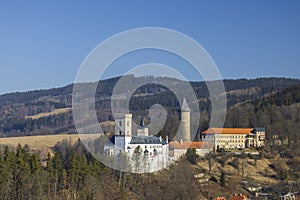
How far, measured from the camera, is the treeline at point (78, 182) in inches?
1371

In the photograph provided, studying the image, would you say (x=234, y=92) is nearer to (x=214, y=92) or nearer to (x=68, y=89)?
(x=214, y=92)

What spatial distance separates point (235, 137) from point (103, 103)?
5590cm

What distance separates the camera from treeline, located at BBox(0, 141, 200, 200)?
3482cm

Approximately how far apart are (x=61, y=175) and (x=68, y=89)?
140 meters

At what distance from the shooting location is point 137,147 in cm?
4628

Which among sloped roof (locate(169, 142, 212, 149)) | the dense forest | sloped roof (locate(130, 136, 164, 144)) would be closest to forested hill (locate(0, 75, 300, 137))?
the dense forest

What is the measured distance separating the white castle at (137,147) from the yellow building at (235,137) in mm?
10931

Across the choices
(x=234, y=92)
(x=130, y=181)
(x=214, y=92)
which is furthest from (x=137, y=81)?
(x=234, y=92)

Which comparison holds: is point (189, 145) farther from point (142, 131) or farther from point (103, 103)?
point (103, 103)

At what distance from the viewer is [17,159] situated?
37406mm

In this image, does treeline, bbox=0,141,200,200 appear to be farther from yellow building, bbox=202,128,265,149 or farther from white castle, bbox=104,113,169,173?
yellow building, bbox=202,128,265,149

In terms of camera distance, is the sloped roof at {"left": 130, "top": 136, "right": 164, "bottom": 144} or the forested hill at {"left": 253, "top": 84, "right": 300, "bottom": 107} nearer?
the sloped roof at {"left": 130, "top": 136, "right": 164, "bottom": 144}

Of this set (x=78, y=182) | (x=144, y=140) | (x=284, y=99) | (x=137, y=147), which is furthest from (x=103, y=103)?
(x=78, y=182)

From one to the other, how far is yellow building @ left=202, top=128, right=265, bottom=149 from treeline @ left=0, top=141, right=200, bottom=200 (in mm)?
16995
